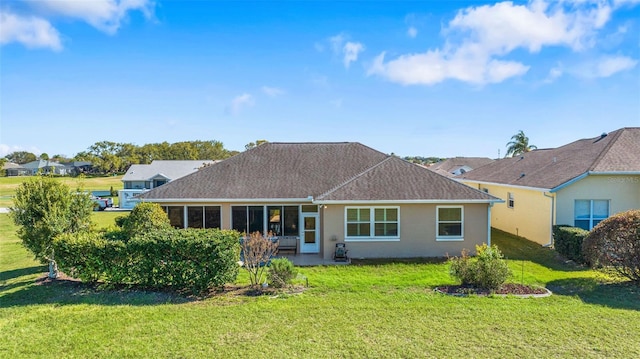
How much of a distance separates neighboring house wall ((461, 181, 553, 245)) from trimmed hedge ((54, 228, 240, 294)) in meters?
14.8

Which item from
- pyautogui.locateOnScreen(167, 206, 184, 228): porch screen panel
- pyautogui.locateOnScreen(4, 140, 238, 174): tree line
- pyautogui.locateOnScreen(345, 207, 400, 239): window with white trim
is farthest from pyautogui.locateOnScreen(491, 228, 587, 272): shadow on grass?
pyautogui.locateOnScreen(4, 140, 238, 174): tree line

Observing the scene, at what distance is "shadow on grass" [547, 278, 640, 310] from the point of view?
8.79 meters

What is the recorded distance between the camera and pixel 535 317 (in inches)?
302

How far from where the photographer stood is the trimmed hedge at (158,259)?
9461 mm

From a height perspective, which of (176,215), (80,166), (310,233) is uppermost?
(80,166)

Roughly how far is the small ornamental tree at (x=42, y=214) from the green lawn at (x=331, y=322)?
1160mm

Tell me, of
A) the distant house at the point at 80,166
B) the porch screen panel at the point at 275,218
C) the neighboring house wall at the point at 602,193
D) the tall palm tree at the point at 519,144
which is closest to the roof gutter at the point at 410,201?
the porch screen panel at the point at 275,218

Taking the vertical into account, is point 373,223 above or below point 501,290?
above

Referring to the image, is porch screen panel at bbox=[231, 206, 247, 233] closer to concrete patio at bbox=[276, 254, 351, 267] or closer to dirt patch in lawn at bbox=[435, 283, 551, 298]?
concrete patio at bbox=[276, 254, 351, 267]

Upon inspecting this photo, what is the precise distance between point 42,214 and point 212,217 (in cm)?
624

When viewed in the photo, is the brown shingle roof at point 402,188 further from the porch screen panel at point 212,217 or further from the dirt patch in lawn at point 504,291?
the porch screen panel at point 212,217

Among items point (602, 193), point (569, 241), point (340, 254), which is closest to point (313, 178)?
point (340, 254)

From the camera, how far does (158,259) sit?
9.63 m

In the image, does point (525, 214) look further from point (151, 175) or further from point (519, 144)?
point (519, 144)
